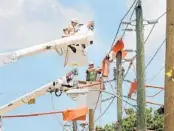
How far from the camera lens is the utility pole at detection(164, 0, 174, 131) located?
36.5 ft

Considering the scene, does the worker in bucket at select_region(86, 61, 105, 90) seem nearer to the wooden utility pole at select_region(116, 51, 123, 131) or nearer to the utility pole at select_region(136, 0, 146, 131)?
the wooden utility pole at select_region(116, 51, 123, 131)

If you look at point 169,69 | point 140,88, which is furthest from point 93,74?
point 169,69

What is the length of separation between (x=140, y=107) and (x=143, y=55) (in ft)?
4.30

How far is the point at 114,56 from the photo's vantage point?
21.6 m

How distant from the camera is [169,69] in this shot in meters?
11.2

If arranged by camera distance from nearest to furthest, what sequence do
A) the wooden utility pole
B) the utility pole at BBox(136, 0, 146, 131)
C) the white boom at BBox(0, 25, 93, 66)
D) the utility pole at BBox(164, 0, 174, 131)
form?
the utility pole at BBox(164, 0, 174, 131), the white boom at BBox(0, 25, 93, 66), the utility pole at BBox(136, 0, 146, 131), the wooden utility pole

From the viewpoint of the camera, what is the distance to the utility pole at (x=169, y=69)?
11117 millimetres

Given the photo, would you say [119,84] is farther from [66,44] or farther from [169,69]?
[169,69]

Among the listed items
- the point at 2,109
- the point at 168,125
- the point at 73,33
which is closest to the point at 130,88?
the point at 2,109

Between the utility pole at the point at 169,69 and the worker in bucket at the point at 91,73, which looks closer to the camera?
the utility pole at the point at 169,69

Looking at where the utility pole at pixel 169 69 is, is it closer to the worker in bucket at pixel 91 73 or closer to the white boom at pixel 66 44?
the white boom at pixel 66 44

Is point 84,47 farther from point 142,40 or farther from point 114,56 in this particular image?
point 114,56

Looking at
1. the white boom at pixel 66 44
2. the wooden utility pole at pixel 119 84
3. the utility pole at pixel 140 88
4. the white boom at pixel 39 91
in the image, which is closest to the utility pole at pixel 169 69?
the white boom at pixel 66 44

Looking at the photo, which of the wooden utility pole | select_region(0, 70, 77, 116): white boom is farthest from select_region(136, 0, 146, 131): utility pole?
select_region(0, 70, 77, 116): white boom
